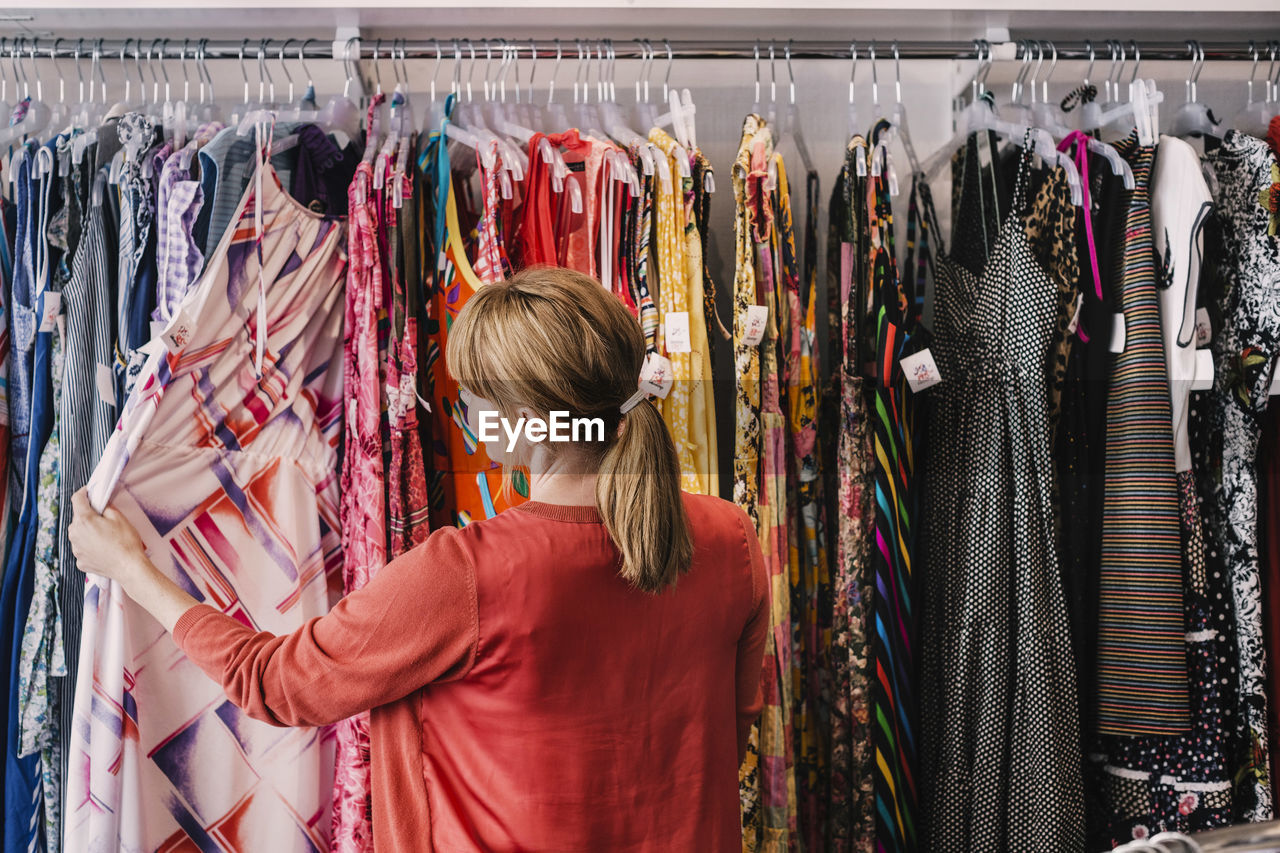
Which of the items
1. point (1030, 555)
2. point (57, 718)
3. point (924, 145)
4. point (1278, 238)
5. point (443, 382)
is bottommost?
point (57, 718)

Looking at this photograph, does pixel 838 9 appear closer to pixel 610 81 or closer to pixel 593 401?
pixel 610 81

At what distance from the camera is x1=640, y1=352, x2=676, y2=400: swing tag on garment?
1152 mm

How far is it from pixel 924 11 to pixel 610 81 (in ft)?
1.47

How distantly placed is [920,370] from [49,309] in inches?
43.2

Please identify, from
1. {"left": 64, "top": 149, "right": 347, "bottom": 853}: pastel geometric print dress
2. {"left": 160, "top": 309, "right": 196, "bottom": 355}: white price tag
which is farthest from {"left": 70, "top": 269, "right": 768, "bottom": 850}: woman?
{"left": 160, "top": 309, "right": 196, "bottom": 355}: white price tag

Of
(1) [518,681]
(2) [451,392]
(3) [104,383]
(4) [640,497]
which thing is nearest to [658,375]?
(2) [451,392]

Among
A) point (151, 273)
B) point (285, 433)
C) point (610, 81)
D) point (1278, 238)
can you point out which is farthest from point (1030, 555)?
point (151, 273)

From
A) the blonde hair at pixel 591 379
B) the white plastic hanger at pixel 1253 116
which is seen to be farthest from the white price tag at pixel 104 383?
the white plastic hanger at pixel 1253 116

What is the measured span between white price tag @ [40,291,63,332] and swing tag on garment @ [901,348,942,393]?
1.07 meters

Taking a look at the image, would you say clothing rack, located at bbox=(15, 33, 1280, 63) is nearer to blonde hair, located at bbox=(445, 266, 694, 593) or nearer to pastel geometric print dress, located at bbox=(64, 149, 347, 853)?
pastel geometric print dress, located at bbox=(64, 149, 347, 853)

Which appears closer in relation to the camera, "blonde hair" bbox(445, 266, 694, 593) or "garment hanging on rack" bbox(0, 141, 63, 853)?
"blonde hair" bbox(445, 266, 694, 593)

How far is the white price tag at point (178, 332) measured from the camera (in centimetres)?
109

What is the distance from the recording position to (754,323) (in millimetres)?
1217

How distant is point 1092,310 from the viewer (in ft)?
4.13
